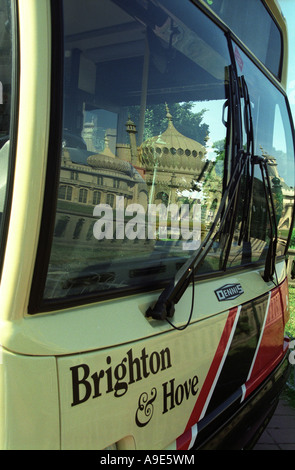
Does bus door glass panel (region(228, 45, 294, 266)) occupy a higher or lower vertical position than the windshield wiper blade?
higher

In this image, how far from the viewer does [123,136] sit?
1778 mm

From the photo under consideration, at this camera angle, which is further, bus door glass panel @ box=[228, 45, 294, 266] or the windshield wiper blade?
bus door glass panel @ box=[228, 45, 294, 266]

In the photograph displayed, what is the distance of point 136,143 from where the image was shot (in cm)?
184

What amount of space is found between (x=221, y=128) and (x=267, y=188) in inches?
23.6

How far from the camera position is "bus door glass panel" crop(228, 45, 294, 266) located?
2.53 meters

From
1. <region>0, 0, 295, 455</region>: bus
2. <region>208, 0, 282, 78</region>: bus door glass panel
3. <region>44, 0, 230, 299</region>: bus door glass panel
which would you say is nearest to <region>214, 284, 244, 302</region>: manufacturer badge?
<region>0, 0, 295, 455</region>: bus

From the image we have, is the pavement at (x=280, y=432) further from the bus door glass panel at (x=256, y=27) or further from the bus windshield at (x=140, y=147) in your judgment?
the bus door glass panel at (x=256, y=27)

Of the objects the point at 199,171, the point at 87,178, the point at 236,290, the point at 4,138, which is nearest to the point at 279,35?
the point at 199,171

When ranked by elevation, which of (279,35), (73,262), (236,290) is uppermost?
(279,35)

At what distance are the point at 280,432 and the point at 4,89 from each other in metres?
3.26

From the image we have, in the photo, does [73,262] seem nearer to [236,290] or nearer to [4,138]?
[4,138]

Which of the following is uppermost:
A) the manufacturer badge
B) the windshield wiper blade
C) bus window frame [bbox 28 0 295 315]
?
bus window frame [bbox 28 0 295 315]

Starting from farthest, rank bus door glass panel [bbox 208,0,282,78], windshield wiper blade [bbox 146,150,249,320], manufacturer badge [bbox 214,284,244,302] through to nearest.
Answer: bus door glass panel [bbox 208,0,282,78]
manufacturer badge [bbox 214,284,244,302]
windshield wiper blade [bbox 146,150,249,320]

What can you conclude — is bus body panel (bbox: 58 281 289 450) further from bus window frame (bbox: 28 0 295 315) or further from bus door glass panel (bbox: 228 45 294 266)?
bus door glass panel (bbox: 228 45 294 266)
